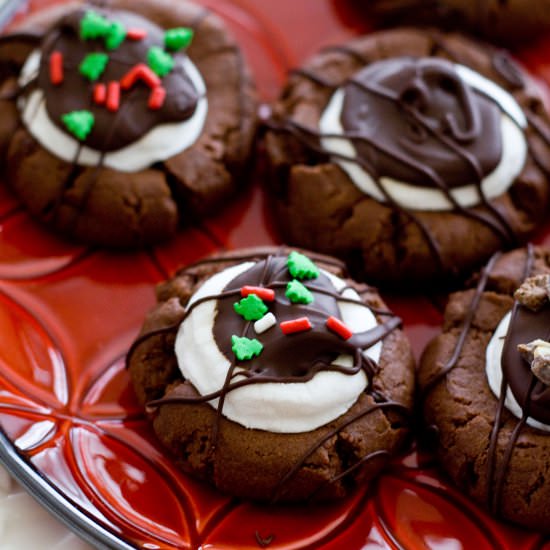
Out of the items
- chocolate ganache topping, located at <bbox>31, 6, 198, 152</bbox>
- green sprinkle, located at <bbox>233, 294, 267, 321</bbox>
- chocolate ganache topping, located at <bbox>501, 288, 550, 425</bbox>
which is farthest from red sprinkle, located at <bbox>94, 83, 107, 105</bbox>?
chocolate ganache topping, located at <bbox>501, 288, 550, 425</bbox>

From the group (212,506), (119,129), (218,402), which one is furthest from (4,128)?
(212,506)

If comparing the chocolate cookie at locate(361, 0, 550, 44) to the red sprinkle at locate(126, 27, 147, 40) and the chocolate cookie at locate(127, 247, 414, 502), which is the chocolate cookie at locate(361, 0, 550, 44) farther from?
the chocolate cookie at locate(127, 247, 414, 502)

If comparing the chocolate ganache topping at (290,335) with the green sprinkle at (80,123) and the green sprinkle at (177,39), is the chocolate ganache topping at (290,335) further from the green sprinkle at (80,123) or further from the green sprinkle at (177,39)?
the green sprinkle at (177,39)

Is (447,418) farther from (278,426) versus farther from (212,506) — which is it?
(212,506)

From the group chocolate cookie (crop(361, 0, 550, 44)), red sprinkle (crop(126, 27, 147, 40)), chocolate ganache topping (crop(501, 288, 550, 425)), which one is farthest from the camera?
chocolate cookie (crop(361, 0, 550, 44))

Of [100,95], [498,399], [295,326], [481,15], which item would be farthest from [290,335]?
[481,15]

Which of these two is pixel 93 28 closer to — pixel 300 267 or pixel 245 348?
pixel 300 267
